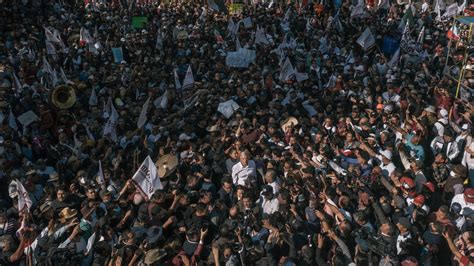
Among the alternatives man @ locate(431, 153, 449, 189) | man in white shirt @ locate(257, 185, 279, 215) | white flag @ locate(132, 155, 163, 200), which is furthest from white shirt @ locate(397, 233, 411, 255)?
white flag @ locate(132, 155, 163, 200)

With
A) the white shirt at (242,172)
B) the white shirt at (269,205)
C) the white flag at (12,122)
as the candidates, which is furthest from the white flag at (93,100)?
the white shirt at (269,205)

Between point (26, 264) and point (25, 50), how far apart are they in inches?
462

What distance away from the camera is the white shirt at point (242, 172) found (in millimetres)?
8148

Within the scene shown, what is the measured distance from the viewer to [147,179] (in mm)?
7637

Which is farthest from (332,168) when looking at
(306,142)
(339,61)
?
(339,61)

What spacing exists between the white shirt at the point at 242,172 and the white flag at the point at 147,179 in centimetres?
130

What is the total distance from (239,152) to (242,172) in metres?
0.61

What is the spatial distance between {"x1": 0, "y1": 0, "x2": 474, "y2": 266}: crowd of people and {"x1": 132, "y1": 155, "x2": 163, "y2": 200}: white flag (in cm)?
19

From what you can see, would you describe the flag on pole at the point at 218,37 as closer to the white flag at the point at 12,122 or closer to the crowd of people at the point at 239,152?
the crowd of people at the point at 239,152

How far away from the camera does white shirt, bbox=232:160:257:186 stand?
8148mm

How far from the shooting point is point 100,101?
11953 millimetres

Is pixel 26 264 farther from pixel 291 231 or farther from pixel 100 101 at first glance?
pixel 100 101

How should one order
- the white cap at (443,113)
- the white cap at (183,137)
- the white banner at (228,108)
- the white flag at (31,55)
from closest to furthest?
the white cap at (183,137) < the white cap at (443,113) < the white banner at (228,108) < the white flag at (31,55)

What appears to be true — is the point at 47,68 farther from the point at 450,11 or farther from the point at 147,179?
the point at 450,11
